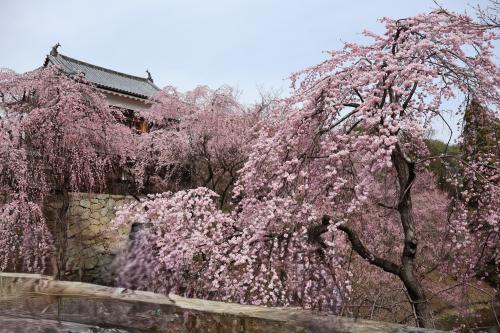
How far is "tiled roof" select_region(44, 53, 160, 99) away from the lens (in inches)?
826

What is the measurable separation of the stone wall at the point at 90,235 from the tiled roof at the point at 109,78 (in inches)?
249

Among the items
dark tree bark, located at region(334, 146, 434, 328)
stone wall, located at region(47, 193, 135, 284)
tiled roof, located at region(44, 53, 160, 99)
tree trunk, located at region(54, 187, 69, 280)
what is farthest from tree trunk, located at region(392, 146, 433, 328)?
tiled roof, located at region(44, 53, 160, 99)

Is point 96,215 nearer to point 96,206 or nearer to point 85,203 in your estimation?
point 96,206

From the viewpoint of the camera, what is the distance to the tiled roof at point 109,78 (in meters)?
21.0

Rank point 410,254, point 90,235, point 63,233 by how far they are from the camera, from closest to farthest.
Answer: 1. point 410,254
2. point 63,233
3. point 90,235

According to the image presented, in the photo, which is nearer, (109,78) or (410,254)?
(410,254)

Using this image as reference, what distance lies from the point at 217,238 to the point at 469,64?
3753mm

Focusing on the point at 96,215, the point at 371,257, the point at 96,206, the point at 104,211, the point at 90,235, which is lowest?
the point at 90,235

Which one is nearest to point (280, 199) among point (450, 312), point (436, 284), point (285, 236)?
point (285, 236)

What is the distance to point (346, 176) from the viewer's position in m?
6.01

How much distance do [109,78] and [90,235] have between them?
10.2m

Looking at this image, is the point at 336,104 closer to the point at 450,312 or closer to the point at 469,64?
the point at 469,64

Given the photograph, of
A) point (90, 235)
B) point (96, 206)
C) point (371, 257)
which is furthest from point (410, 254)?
point (96, 206)

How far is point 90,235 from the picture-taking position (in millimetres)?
15312
